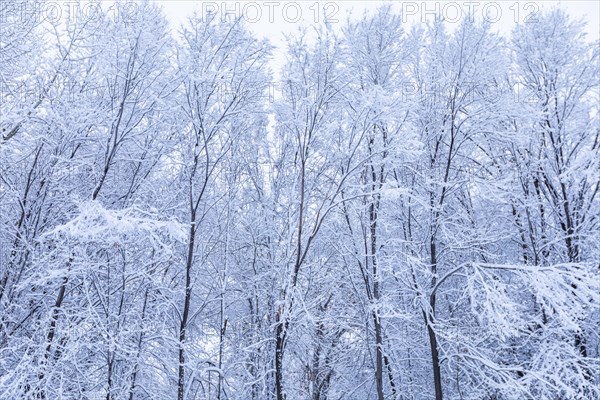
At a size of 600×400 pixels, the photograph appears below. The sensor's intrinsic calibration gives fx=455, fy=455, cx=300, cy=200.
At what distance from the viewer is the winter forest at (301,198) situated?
6.82m

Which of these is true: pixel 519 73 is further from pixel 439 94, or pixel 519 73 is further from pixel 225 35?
pixel 225 35

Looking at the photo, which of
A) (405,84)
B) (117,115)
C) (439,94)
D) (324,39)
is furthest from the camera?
(405,84)

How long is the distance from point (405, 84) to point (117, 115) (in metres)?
6.05

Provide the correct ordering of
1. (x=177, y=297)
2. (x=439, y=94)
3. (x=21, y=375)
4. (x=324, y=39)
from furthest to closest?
(x=177, y=297)
(x=439, y=94)
(x=324, y=39)
(x=21, y=375)

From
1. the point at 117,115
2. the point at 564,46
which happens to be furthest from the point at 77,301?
the point at 564,46

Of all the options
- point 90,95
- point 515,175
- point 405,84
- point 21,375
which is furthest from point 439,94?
point 21,375

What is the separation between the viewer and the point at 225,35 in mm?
8352

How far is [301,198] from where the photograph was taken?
7.82 m

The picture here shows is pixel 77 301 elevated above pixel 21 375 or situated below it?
above

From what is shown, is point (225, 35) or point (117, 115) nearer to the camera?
point (117, 115)

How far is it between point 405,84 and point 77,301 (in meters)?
7.96

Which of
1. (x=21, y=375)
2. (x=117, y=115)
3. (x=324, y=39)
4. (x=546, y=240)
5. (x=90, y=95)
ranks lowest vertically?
(x=21, y=375)

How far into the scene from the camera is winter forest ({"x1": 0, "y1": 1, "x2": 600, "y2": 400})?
6820 mm

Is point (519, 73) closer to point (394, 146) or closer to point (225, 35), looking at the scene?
point (394, 146)
